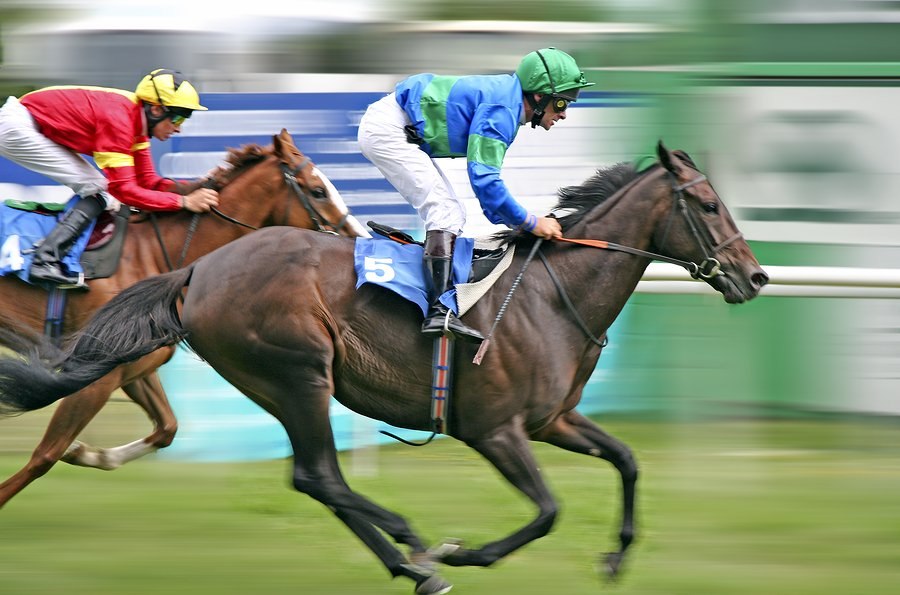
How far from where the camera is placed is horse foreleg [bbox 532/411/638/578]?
183 inches

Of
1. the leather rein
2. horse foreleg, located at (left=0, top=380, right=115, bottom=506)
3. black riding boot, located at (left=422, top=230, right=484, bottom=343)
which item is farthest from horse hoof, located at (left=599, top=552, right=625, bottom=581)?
horse foreleg, located at (left=0, top=380, right=115, bottom=506)

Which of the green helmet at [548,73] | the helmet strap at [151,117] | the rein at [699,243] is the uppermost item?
the green helmet at [548,73]

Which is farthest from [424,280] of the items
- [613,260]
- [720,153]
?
[720,153]

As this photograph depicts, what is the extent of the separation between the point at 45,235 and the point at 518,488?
231 centimetres

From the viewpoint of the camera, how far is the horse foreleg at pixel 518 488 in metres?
4.30

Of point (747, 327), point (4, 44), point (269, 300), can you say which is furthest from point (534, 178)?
point (4, 44)

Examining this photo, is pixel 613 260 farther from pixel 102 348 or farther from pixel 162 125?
pixel 162 125

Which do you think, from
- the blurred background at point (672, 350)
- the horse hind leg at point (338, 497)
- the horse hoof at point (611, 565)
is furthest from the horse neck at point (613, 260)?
the blurred background at point (672, 350)

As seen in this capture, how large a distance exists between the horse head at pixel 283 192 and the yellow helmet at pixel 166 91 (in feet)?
1.16

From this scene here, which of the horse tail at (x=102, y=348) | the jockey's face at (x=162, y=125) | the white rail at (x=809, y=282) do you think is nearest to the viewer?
the horse tail at (x=102, y=348)

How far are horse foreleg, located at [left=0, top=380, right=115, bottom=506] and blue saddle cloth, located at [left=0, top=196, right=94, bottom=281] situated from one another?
560 millimetres

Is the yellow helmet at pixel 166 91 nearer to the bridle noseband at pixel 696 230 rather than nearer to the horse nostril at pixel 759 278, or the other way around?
the bridle noseband at pixel 696 230

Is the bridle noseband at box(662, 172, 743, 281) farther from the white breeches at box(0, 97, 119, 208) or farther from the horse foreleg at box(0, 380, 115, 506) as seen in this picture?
the white breeches at box(0, 97, 119, 208)

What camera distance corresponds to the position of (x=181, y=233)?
551 cm
